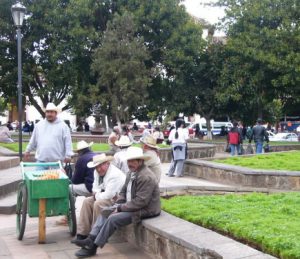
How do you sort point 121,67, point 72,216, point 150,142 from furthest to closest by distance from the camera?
point 121,67 < point 150,142 < point 72,216

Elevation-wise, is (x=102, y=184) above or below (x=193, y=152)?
above

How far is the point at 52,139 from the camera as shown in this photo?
27.9 feet

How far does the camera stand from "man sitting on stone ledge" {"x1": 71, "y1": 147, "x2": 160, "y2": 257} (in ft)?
21.1

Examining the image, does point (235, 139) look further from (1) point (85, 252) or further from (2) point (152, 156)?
(1) point (85, 252)

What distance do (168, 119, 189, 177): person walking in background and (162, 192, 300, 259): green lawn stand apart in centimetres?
692

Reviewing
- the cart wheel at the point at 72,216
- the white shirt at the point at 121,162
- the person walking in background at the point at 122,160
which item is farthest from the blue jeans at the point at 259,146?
the cart wheel at the point at 72,216

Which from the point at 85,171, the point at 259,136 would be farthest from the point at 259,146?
the point at 85,171

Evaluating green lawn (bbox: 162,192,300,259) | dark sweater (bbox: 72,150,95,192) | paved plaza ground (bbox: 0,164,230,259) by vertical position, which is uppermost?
dark sweater (bbox: 72,150,95,192)

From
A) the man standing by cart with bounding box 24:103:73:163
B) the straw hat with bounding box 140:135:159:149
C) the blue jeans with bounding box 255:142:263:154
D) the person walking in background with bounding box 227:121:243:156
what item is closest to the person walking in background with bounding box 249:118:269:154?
the blue jeans with bounding box 255:142:263:154

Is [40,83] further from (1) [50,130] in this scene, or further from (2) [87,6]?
(1) [50,130]

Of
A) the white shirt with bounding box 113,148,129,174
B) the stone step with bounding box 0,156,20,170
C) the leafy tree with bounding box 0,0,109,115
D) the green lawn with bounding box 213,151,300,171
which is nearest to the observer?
the white shirt with bounding box 113,148,129,174

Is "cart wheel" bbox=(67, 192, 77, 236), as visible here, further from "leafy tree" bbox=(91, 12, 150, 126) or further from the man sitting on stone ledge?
"leafy tree" bbox=(91, 12, 150, 126)

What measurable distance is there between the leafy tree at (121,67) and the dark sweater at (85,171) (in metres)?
21.4

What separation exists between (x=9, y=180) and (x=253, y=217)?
686cm
